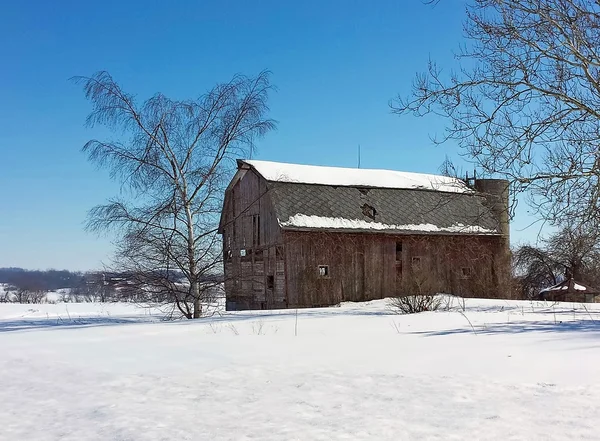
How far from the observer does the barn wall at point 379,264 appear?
2067 centimetres

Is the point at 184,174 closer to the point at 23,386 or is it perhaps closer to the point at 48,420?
the point at 23,386

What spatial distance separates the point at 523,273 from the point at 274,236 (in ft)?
93.0

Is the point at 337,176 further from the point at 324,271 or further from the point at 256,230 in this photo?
the point at 324,271

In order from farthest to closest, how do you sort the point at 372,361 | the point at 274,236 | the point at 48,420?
1. the point at 274,236
2. the point at 372,361
3. the point at 48,420

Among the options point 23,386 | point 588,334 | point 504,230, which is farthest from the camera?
point 504,230

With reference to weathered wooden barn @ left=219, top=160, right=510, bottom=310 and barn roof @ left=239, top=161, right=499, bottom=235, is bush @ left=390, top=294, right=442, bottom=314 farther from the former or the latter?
barn roof @ left=239, top=161, right=499, bottom=235

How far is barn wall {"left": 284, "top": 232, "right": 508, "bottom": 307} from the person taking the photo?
20.7 meters

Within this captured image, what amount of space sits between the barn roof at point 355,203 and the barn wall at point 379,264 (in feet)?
1.99

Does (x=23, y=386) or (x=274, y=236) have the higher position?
(x=274, y=236)

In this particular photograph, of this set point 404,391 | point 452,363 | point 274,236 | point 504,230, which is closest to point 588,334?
point 452,363

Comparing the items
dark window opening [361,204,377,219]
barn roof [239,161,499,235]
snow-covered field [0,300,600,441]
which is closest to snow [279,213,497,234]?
barn roof [239,161,499,235]

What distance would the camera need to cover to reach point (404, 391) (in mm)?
4723

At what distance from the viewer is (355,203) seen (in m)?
21.9

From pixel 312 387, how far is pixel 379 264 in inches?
682
